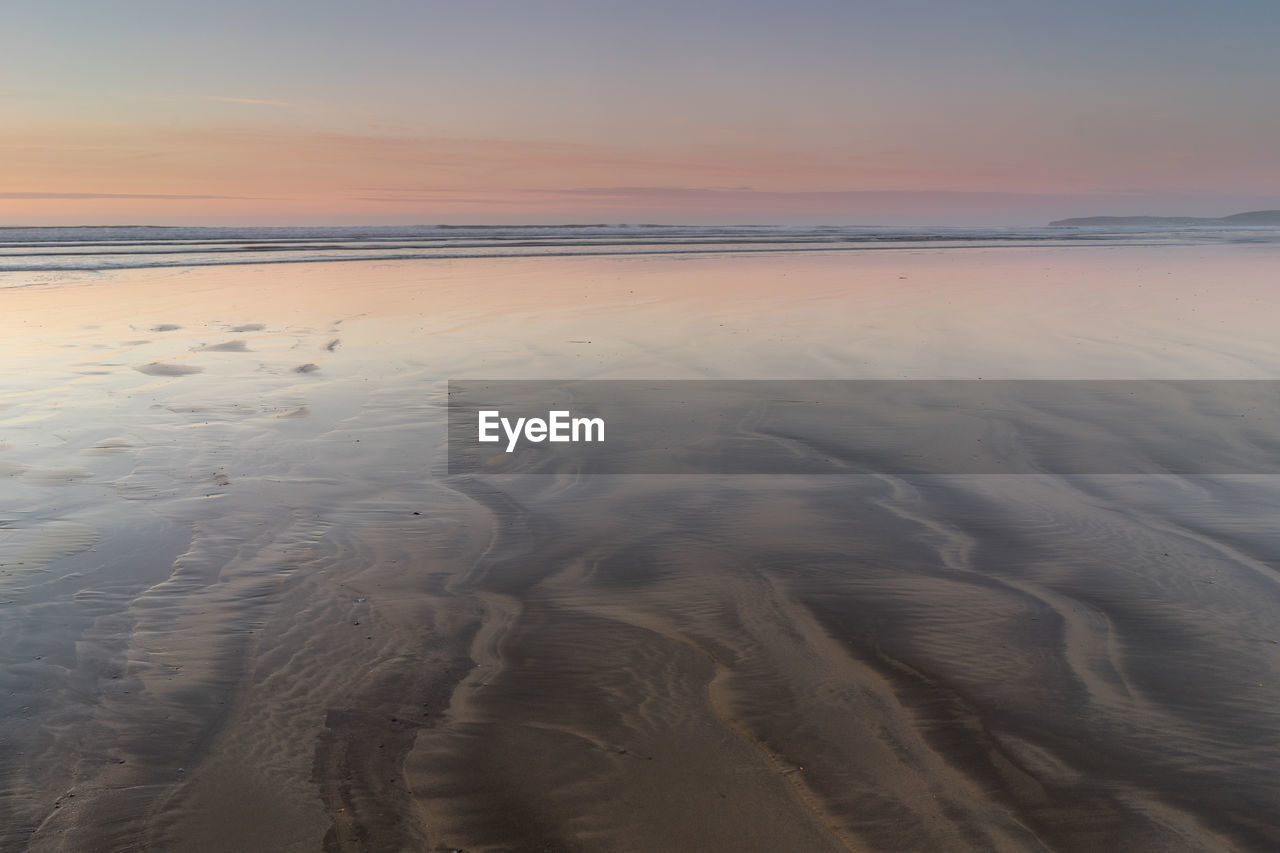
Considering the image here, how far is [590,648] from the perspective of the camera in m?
3.71

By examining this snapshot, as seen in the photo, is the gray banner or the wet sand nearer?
the wet sand

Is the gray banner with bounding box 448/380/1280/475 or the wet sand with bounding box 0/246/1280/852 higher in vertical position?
the gray banner with bounding box 448/380/1280/475

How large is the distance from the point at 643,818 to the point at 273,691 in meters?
1.48

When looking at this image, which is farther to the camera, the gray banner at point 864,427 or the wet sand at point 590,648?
the gray banner at point 864,427

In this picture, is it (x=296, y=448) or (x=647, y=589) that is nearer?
(x=647, y=589)

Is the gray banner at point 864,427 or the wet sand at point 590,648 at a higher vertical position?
the gray banner at point 864,427

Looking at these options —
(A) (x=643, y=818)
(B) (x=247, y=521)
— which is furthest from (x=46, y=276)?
(A) (x=643, y=818)

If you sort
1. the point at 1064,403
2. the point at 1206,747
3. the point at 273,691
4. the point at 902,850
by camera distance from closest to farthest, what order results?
the point at 902,850, the point at 1206,747, the point at 273,691, the point at 1064,403

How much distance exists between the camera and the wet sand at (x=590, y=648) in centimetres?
267

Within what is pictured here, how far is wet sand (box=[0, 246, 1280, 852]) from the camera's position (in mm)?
2674

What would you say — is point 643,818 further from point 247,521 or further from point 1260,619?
point 247,521

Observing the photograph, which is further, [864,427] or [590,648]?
[864,427]

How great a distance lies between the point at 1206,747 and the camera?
9.78 ft

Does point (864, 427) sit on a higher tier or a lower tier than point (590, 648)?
higher
